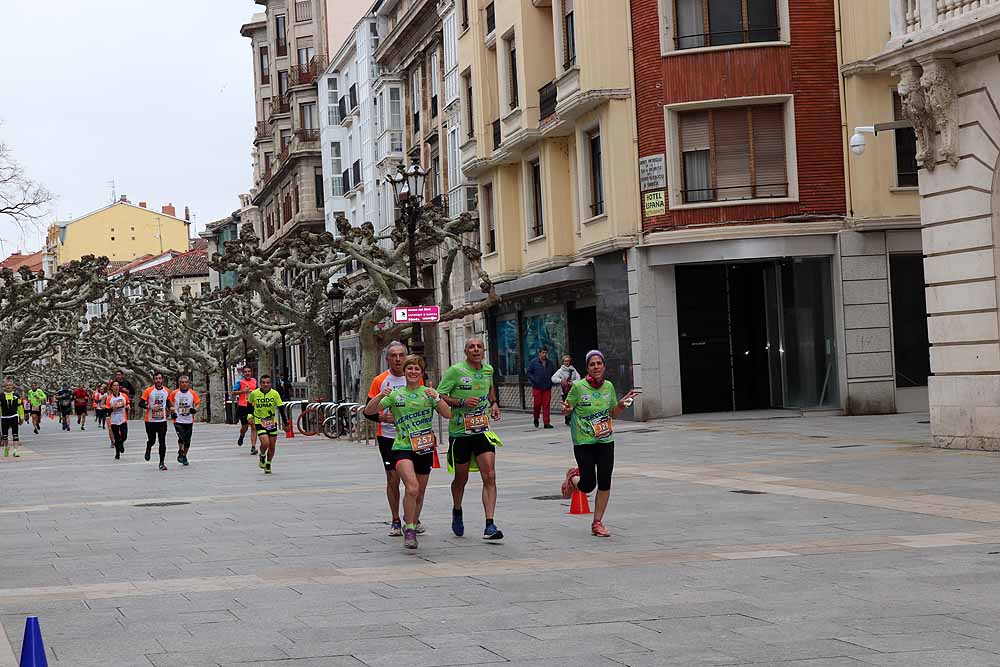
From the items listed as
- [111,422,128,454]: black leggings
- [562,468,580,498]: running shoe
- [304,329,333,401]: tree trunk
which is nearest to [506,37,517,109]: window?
[304,329,333,401]: tree trunk

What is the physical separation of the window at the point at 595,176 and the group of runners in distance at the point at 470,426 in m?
20.9

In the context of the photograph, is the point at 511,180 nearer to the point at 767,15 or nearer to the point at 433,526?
the point at 767,15

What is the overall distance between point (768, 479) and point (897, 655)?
33.1 ft

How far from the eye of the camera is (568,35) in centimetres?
3425

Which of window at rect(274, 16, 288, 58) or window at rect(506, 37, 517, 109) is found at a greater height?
window at rect(274, 16, 288, 58)

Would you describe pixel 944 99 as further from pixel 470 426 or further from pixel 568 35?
pixel 568 35

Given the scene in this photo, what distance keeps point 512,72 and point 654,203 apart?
9143 millimetres

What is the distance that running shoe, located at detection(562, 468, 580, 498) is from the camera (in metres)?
13.5

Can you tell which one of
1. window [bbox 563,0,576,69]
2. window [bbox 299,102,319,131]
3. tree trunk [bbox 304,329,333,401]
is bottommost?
tree trunk [bbox 304,329,333,401]

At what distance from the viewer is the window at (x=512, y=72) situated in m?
38.2

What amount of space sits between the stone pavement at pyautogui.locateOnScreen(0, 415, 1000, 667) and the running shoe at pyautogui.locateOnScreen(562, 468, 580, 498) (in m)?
0.22

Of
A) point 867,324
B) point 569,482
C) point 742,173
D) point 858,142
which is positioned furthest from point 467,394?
point 867,324

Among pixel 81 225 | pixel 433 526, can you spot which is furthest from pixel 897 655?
pixel 81 225

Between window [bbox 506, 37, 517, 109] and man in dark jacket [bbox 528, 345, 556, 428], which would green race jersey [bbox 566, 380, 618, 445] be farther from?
window [bbox 506, 37, 517, 109]
